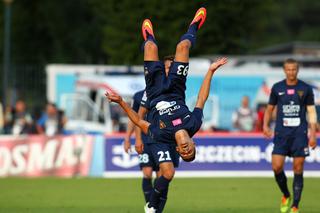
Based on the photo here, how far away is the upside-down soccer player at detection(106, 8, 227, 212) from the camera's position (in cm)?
1344

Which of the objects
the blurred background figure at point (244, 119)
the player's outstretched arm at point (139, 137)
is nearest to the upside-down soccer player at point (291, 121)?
the player's outstretched arm at point (139, 137)

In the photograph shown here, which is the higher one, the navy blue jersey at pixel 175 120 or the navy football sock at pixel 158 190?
the navy blue jersey at pixel 175 120

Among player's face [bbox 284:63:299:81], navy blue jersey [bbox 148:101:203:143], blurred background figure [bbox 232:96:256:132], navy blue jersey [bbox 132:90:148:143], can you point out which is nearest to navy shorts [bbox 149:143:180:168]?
navy blue jersey [bbox 148:101:203:143]

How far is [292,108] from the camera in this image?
1631 centimetres

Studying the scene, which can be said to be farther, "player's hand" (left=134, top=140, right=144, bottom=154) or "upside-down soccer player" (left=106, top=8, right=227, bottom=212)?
"player's hand" (left=134, top=140, right=144, bottom=154)

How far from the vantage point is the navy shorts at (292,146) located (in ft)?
53.3

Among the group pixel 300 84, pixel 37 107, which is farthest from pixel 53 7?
pixel 300 84

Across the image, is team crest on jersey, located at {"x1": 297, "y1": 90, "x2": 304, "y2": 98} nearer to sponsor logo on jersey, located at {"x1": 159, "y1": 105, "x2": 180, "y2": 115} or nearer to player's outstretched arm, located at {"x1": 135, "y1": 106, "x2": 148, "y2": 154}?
player's outstretched arm, located at {"x1": 135, "y1": 106, "x2": 148, "y2": 154}

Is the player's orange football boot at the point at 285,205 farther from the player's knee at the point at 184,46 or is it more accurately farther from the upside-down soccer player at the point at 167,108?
the player's knee at the point at 184,46

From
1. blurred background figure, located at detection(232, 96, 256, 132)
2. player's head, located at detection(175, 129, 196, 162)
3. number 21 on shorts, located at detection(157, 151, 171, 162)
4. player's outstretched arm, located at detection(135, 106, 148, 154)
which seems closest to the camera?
player's head, located at detection(175, 129, 196, 162)

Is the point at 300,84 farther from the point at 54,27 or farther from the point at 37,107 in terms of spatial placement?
the point at 54,27

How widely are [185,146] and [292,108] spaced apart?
376 centimetres

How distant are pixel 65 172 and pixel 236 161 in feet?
14.4

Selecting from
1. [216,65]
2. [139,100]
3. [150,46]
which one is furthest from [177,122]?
[139,100]
